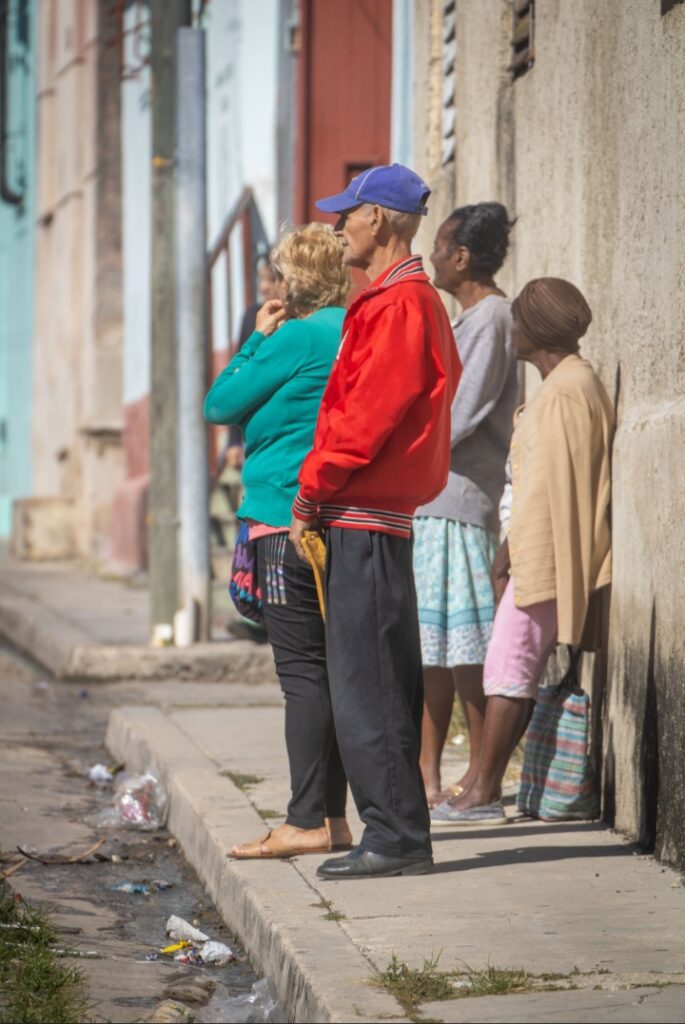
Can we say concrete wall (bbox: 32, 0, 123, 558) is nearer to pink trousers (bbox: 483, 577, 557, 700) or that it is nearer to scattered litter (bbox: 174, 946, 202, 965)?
pink trousers (bbox: 483, 577, 557, 700)

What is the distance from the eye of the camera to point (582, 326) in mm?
5719

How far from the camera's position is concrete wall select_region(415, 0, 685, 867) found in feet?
16.9

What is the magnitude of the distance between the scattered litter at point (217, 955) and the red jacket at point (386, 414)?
43.2 inches

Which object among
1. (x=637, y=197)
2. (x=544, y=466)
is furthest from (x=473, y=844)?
(x=637, y=197)

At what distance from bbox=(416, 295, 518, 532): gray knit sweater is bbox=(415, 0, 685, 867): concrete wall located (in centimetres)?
32

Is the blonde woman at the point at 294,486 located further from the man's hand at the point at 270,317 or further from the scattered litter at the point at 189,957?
the scattered litter at the point at 189,957

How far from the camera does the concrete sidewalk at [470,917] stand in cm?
378

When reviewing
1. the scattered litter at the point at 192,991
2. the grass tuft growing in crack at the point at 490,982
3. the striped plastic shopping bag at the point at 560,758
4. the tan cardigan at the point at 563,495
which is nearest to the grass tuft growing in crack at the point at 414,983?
the grass tuft growing in crack at the point at 490,982

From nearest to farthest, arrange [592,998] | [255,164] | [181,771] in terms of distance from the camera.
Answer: [592,998] < [181,771] < [255,164]

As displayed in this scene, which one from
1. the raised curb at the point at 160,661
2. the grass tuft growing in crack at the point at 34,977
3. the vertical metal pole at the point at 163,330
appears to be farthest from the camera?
the vertical metal pole at the point at 163,330

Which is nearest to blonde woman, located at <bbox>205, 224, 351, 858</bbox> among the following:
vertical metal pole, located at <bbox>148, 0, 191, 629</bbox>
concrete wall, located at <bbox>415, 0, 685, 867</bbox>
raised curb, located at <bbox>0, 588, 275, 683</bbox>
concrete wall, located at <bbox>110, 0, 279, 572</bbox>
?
concrete wall, located at <bbox>415, 0, 685, 867</bbox>

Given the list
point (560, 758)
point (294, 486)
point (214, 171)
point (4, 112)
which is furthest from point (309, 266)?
point (4, 112)

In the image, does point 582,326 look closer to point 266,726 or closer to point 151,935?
point 151,935

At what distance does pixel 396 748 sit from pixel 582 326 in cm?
160
